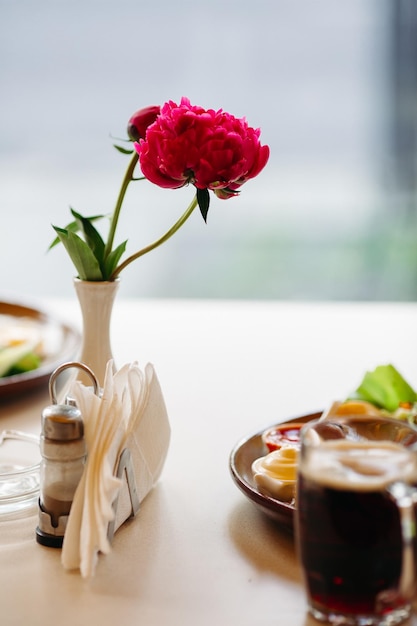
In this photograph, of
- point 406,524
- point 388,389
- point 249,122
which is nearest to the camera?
point 406,524

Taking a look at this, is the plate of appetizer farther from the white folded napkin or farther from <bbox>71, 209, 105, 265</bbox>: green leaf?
<bbox>71, 209, 105, 265</bbox>: green leaf

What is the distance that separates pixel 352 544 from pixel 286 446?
1.11 ft

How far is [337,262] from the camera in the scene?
5.65 m

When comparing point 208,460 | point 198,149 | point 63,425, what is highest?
point 198,149


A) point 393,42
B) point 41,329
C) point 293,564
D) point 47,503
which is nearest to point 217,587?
point 293,564

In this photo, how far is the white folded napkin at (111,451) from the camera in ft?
2.47

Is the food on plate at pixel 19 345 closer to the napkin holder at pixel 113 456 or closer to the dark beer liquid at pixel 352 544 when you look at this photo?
the napkin holder at pixel 113 456

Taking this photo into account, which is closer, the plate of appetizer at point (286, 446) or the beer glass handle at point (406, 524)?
the beer glass handle at point (406, 524)

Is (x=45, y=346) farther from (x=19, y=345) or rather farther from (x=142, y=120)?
(x=142, y=120)

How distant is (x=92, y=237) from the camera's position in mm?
969

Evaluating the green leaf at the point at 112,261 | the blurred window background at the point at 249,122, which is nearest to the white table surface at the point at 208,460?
the green leaf at the point at 112,261

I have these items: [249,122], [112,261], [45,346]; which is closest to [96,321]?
[112,261]

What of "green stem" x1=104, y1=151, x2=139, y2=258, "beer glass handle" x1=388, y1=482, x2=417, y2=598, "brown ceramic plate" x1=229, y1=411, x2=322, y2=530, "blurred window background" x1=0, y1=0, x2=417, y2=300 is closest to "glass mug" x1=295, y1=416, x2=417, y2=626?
"beer glass handle" x1=388, y1=482, x2=417, y2=598

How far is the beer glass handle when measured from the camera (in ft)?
2.06
